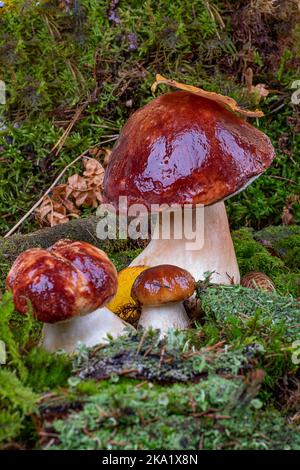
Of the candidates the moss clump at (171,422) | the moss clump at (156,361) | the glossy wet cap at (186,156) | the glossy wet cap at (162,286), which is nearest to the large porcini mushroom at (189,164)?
the glossy wet cap at (186,156)

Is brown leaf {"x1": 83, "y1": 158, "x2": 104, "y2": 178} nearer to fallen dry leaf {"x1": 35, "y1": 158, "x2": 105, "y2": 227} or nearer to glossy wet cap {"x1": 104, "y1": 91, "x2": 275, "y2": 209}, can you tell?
fallen dry leaf {"x1": 35, "y1": 158, "x2": 105, "y2": 227}

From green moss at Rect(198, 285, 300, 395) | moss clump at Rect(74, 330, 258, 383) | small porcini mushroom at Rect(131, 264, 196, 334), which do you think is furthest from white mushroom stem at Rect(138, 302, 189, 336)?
moss clump at Rect(74, 330, 258, 383)

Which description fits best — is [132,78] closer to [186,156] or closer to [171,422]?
[186,156]

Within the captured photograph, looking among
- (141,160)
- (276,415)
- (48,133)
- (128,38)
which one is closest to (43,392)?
(276,415)

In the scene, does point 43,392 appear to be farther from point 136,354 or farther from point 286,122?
point 286,122

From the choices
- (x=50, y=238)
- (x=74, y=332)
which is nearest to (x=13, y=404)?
(x=74, y=332)

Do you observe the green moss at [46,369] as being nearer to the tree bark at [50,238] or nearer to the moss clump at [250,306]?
the moss clump at [250,306]
